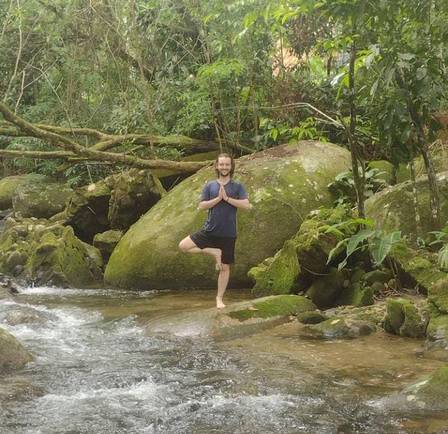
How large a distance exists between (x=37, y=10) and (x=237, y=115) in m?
4.97

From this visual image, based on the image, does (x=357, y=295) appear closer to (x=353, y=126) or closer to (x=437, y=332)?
(x=437, y=332)

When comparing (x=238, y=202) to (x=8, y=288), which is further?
(x=8, y=288)

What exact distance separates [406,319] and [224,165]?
88.7 inches

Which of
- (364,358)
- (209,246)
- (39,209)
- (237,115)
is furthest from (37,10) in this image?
(364,358)

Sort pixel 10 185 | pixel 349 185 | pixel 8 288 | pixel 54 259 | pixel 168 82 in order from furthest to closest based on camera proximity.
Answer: pixel 10 185
pixel 168 82
pixel 54 259
pixel 349 185
pixel 8 288

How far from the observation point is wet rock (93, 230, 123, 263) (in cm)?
998

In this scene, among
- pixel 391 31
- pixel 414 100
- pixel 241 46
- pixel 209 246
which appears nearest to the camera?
pixel 391 31

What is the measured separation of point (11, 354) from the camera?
484cm

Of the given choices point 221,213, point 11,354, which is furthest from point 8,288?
point 11,354

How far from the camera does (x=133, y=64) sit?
43.0 feet

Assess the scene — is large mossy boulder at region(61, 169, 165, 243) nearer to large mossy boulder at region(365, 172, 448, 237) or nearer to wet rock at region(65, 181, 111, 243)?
wet rock at region(65, 181, 111, 243)

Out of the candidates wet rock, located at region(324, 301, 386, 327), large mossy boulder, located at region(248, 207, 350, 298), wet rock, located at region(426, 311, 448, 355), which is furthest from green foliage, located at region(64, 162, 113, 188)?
wet rock, located at region(426, 311, 448, 355)

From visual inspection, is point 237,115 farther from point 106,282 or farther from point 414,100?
point 414,100

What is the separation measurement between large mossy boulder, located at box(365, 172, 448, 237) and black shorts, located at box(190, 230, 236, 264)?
6.06ft
